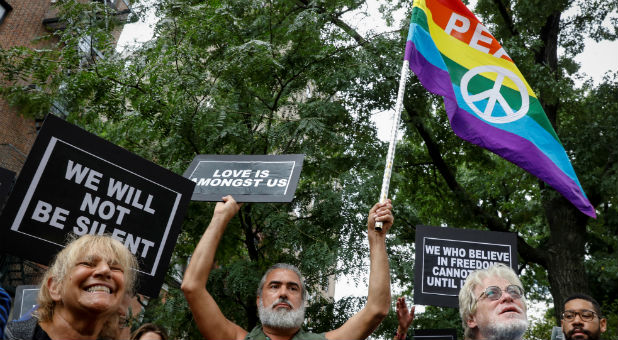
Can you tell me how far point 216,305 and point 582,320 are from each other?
296cm

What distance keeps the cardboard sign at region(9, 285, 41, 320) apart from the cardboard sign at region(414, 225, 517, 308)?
384cm

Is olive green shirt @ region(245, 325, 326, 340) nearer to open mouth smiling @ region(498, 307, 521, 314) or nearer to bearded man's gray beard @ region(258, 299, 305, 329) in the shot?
bearded man's gray beard @ region(258, 299, 305, 329)

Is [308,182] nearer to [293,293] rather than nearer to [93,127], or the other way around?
[93,127]

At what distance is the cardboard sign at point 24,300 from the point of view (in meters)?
5.38

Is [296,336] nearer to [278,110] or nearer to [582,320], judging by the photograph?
[582,320]

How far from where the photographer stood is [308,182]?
363 inches

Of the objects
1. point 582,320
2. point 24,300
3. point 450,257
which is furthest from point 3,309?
point 450,257

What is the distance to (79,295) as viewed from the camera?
2404 mm

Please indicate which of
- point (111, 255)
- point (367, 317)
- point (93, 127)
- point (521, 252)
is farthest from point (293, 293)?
point (521, 252)

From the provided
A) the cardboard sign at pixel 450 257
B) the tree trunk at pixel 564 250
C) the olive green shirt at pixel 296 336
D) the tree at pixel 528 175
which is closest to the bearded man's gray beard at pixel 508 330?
the olive green shirt at pixel 296 336

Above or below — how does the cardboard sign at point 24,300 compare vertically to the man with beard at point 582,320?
below

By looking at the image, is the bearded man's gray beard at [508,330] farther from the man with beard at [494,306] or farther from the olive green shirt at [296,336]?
the olive green shirt at [296,336]

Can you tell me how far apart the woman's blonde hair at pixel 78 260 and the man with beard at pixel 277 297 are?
643mm

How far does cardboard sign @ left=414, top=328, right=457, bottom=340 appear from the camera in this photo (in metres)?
5.45
